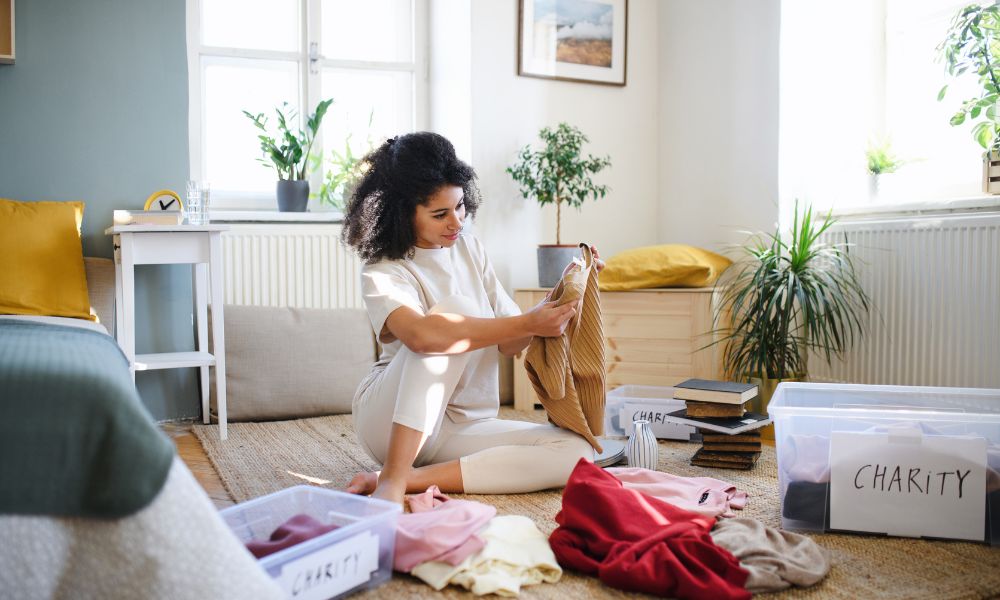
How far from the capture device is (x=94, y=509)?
3.37ft

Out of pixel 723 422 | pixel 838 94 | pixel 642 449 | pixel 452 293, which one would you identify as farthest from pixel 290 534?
pixel 838 94

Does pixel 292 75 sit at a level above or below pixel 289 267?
above

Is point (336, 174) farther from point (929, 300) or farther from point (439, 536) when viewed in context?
point (439, 536)

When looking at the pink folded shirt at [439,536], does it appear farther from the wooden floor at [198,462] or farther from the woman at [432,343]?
the wooden floor at [198,462]

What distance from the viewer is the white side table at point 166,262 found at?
9.12 ft

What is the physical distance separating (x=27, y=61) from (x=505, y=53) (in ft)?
5.91

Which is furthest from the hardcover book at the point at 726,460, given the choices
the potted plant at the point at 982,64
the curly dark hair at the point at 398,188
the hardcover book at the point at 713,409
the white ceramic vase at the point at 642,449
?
the potted plant at the point at 982,64

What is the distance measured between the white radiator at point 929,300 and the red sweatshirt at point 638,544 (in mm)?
1495

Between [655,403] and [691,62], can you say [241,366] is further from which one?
[691,62]

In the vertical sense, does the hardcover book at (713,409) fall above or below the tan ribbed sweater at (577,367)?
below

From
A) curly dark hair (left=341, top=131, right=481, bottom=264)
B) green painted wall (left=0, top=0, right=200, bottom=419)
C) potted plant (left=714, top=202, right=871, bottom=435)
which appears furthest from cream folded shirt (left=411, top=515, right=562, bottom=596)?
green painted wall (left=0, top=0, right=200, bottom=419)

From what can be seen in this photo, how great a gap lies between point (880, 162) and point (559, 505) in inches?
79.4

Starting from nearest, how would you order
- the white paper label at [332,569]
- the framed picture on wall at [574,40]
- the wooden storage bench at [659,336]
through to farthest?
1. the white paper label at [332,569]
2. the wooden storage bench at [659,336]
3. the framed picture on wall at [574,40]

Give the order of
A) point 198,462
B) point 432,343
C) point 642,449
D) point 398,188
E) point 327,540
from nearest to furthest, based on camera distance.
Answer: point 327,540 → point 432,343 → point 398,188 → point 642,449 → point 198,462
